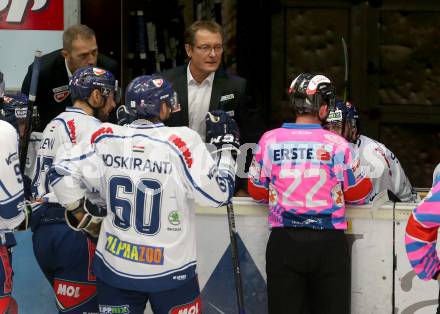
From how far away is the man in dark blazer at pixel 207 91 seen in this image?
6.25 m

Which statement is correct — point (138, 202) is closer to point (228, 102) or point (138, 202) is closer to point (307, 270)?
point (307, 270)

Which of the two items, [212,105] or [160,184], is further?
[212,105]

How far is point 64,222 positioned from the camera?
18.0ft

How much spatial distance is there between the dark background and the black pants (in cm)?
387

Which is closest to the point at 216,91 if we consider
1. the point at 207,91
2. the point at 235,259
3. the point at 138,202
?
the point at 207,91

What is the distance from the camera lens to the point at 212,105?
623 cm

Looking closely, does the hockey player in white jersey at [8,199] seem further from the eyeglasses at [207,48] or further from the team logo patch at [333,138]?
the eyeglasses at [207,48]

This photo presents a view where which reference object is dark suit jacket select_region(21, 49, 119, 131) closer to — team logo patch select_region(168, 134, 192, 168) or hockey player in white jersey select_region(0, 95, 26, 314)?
hockey player in white jersey select_region(0, 95, 26, 314)

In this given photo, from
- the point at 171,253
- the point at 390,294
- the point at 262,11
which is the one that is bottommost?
the point at 390,294

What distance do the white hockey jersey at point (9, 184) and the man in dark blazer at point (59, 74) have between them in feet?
5.57

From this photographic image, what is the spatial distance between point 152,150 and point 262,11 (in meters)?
4.48

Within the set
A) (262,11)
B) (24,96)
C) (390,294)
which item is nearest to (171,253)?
(390,294)

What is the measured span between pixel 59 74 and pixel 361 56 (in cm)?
319

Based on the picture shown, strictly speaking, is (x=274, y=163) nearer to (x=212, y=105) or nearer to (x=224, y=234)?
(x=224, y=234)
